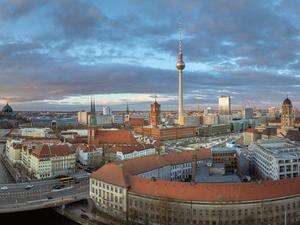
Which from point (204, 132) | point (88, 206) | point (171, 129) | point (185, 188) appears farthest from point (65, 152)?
point (204, 132)

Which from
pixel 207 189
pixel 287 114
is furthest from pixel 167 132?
pixel 207 189

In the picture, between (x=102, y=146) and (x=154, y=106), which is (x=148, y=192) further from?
(x=154, y=106)

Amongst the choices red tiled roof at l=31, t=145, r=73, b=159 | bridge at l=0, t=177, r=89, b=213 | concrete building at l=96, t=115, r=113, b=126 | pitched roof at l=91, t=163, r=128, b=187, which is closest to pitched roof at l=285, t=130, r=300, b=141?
red tiled roof at l=31, t=145, r=73, b=159

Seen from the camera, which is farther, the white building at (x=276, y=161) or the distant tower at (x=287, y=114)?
the distant tower at (x=287, y=114)

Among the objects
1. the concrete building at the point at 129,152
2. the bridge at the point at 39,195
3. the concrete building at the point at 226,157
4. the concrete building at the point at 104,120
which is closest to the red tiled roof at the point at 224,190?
the bridge at the point at 39,195

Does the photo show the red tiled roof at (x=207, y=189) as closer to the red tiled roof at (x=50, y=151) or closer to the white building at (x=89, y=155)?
the red tiled roof at (x=50, y=151)

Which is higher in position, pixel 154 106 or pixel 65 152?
pixel 154 106

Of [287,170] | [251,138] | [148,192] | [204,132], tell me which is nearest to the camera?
[148,192]
